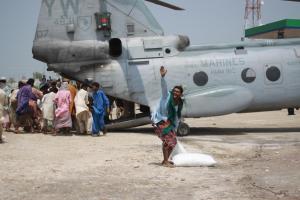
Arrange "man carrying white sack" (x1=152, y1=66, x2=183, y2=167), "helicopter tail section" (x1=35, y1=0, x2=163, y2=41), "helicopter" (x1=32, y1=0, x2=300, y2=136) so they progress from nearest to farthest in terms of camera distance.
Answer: "man carrying white sack" (x1=152, y1=66, x2=183, y2=167)
"helicopter" (x1=32, y1=0, x2=300, y2=136)
"helicopter tail section" (x1=35, y1=0, x2=163, y2=41)

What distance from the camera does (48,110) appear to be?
12.9 m

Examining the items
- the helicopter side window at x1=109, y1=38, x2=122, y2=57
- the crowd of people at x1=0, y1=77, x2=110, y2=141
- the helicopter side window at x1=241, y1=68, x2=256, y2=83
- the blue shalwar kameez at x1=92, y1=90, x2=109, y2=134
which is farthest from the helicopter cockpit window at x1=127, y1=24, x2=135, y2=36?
the helicopter side window at x1=241, y1=68, x2=256, y2=83

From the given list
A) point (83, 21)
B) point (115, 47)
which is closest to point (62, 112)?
point (115, 47)

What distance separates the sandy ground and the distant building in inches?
1060

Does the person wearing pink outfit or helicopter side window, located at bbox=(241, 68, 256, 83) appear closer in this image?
the person wearing pink outfit

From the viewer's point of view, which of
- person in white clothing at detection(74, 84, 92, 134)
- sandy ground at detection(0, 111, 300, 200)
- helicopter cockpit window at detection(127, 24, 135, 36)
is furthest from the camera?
helicopter cockpit window at detection(127, 24, 135, 36)

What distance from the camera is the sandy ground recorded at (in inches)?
230

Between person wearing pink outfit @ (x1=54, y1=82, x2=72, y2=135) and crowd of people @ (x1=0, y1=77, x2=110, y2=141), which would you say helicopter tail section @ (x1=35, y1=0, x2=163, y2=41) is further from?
person wearing pink outfit @ (x1=54, y1=82, x2=72, y2=135)

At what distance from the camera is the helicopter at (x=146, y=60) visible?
43.8ft

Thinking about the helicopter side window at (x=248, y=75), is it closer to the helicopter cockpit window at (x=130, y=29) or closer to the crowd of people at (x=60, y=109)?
the helicopter cockpit window at (x=130, y=29)

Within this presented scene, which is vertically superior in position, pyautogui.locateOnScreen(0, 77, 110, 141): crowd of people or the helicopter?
the helicopter

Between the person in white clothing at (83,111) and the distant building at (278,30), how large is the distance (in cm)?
2563

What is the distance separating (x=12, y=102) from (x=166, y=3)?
556cm

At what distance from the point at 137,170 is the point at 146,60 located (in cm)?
649
